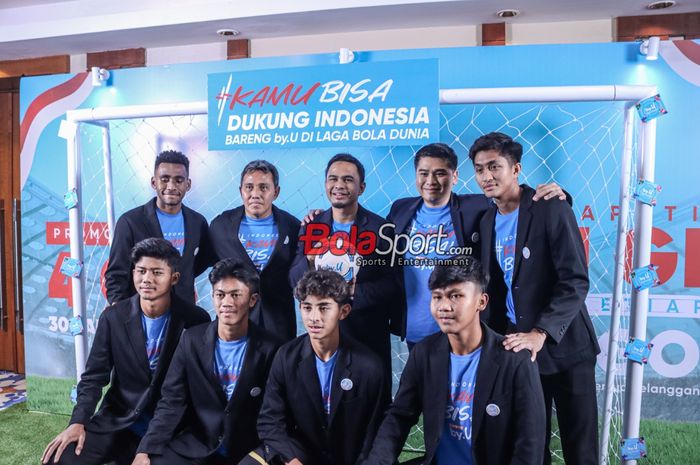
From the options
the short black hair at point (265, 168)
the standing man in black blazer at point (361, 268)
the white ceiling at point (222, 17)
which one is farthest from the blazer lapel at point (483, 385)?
the white ceiling at point (222, 17)

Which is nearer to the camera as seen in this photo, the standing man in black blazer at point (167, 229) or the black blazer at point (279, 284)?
the black blazer at point (279, 284)

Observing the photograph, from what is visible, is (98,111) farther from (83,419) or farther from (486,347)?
(486,347)

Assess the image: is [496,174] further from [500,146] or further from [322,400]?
[322,400]

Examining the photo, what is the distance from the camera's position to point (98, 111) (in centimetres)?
257

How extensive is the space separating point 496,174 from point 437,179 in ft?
0.80

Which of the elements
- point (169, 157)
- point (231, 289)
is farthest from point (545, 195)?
point (169, 157)

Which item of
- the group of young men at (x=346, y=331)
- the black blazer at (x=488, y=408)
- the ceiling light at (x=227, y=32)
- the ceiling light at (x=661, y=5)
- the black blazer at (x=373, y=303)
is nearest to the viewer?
the black blazer at (x=488, y=408)

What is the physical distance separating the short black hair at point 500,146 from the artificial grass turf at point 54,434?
1.40 m

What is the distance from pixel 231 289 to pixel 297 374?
477 millimetres

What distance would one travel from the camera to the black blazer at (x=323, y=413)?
6.72ft

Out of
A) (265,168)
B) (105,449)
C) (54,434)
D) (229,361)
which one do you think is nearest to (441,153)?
(265,168)

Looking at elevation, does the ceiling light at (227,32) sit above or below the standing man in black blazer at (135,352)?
above

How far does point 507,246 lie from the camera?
2109 mm

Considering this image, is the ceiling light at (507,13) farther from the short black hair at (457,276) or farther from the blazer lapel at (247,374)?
the blazer lapel at (247,374)
